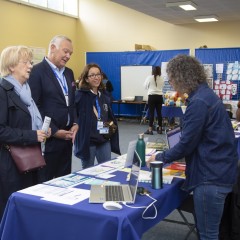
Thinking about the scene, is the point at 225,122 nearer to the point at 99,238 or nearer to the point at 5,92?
the point at 99,238

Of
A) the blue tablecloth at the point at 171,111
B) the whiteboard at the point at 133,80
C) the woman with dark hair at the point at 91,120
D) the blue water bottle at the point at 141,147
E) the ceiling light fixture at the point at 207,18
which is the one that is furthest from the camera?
the whiteboard at the point at 133,80

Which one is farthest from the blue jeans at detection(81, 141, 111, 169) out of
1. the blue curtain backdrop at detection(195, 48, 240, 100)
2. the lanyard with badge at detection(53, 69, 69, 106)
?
the blue curtain backdrop at detection(195, 48, 240, 100)

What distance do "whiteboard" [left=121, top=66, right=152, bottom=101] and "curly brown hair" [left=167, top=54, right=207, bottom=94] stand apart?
7975 mm

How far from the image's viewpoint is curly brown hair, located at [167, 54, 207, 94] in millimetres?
1898

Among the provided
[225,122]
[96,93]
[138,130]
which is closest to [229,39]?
[138,130]

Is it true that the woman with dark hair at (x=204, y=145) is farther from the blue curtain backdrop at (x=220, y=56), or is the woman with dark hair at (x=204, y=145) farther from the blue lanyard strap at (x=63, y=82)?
the blue curtain backdrop at (x=220, y=56)

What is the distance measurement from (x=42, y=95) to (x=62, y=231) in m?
1.18

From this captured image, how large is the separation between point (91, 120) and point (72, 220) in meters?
1.35

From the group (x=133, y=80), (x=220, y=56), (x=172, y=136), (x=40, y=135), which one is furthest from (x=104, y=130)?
(x=133, y=80)

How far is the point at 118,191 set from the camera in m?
1.89

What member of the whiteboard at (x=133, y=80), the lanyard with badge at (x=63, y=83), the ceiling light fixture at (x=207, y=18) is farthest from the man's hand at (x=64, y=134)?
the whiteboard at (x=133, y=80)

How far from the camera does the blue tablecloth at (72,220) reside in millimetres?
1565

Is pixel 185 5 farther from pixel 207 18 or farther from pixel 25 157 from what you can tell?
pixel 25 157

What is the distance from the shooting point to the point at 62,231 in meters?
1.68
